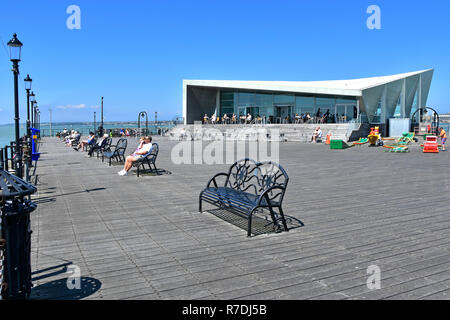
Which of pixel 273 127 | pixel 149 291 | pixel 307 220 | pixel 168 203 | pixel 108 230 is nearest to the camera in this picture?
pixel 149 291

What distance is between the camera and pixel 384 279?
11.9 feet

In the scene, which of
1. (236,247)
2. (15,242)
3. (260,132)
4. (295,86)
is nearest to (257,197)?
(236,247)

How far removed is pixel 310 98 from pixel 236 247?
3824 centimetres

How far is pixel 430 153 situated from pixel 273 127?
20.7 meters

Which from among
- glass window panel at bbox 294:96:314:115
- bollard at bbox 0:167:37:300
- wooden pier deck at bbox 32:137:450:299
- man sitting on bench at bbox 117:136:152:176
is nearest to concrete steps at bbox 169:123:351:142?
glass window panel at bbox 294:96:314:115

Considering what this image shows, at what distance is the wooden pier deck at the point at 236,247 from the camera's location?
3471mm

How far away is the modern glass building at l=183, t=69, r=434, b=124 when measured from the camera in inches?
1444

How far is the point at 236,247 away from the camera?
4621 mm

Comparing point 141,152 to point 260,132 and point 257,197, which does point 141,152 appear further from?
point 260,132

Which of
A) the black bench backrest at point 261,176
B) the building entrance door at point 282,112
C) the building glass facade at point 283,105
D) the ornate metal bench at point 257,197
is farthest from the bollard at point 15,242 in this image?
the building entrance door at point 282,112

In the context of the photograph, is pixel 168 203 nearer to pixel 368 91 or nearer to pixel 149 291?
pixel 149 291

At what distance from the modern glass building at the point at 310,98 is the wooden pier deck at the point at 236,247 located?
2788cm

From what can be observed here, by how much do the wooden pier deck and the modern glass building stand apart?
2788 centimetres
